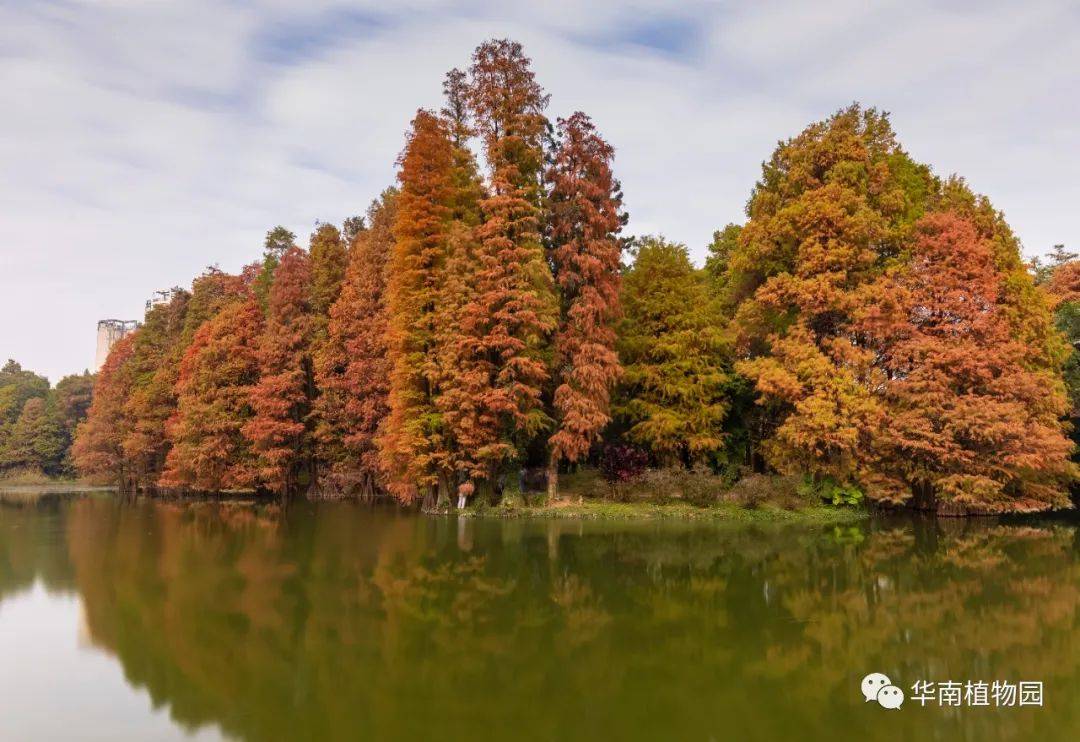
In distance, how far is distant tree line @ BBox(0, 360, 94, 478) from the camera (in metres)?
57.8

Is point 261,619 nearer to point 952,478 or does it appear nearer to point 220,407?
point 952,478

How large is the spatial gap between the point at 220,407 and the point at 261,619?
30466mm

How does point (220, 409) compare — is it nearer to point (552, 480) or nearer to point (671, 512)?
point (552, 480)

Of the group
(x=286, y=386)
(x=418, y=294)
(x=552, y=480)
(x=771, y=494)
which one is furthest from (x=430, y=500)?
(x=771, y=494)

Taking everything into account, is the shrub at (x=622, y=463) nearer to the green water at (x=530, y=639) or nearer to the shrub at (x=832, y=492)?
the shrub at (x=832, y=492)

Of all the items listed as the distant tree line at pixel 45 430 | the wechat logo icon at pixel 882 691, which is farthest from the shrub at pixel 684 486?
the distant tree line at pixel 45 430

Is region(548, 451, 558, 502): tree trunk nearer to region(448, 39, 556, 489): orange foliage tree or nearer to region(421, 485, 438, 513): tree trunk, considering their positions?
region(448, 39, 556, 489): orange foliage tree

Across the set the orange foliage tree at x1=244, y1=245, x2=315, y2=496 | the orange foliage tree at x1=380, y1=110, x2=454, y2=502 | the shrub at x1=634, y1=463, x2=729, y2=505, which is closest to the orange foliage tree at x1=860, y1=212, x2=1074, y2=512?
the shrub at x1=634, y1=463, x2=729, y2=505

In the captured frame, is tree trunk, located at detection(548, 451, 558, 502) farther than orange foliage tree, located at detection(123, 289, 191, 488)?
No

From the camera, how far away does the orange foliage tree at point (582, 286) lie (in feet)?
86.0

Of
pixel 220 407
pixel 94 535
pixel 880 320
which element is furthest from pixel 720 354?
pixel 220 407

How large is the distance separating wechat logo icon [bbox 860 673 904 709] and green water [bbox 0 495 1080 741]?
16cm

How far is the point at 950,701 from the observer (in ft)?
24.3

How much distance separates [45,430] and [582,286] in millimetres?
52347
